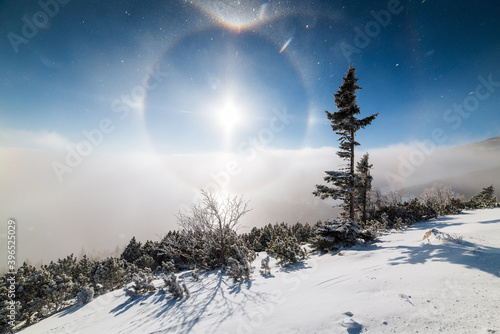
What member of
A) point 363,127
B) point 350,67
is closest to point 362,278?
point 363,127

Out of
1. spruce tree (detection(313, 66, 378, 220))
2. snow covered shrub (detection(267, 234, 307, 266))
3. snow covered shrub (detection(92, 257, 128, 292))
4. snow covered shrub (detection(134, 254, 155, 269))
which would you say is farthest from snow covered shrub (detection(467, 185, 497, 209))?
snow covered shrub (detection(134, 254, 155, 269))

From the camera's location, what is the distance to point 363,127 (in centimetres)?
1130

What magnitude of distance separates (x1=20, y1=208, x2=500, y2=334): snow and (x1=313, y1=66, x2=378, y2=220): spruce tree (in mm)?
4658

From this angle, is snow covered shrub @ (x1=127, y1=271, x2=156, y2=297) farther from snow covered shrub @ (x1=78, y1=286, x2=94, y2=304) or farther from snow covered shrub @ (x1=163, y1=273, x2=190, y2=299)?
snow covered shrub @ (x1=78, y1=286, x2=94, y2=304)

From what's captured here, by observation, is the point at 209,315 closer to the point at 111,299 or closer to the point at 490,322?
the point at 490,322

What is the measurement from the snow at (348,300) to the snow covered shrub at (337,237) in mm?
1055

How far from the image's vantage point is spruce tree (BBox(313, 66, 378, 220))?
10977 millimetres

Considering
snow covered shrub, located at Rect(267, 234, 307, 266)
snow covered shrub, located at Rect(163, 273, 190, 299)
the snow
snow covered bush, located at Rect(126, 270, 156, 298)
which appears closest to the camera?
the snow

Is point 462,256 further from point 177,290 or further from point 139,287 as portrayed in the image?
point 139,287

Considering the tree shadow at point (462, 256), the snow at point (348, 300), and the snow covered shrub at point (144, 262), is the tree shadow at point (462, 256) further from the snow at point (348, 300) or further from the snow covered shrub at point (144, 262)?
the snow covered shrub at point (144, 262)

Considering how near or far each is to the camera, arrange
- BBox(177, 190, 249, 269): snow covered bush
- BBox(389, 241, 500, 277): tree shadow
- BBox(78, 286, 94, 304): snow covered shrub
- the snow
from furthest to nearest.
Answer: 1. BBox(177, 190, 249, 269): snow covered bush
2. BBox(78, 286, 94, 304): snow covered shrub
3. BBox(389, 241, 500, 277): tree shadow
4. the snow

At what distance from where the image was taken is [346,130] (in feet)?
38.0

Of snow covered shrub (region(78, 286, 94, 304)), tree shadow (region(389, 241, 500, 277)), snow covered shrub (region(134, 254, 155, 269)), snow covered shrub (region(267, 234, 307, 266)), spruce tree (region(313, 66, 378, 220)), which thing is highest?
spruce tree (region(313, 66, 378, 220))

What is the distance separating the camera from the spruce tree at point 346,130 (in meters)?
11.0
